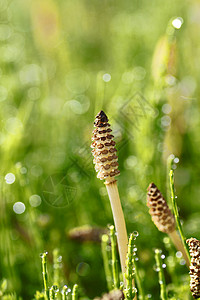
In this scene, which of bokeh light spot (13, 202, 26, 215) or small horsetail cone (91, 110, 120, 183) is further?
bokeh light spot (13, 202, 26, 215)

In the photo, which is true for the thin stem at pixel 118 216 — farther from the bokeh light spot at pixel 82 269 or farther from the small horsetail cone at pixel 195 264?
the bokeh light spot at pixel 82 269

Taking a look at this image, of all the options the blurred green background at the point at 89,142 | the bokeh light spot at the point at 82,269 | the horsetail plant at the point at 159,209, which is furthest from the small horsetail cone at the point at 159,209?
the bokeh light spot at the point at 82,269

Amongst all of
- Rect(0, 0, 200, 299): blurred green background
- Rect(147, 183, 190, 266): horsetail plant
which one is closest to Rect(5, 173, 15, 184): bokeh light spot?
Rect(0, 0, 200, 299): blurred green background

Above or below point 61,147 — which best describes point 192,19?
above

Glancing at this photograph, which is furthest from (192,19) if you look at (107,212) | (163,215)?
(163,215)

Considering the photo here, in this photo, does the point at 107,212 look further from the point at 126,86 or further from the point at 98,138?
the point at 126,86

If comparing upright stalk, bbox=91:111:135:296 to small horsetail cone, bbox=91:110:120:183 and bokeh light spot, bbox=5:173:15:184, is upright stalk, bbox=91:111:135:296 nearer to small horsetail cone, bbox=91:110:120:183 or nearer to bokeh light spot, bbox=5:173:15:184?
small horsetail cone, bbox=91:110:120:183

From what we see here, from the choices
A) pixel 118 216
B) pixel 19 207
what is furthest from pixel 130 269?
pixel 19 207
